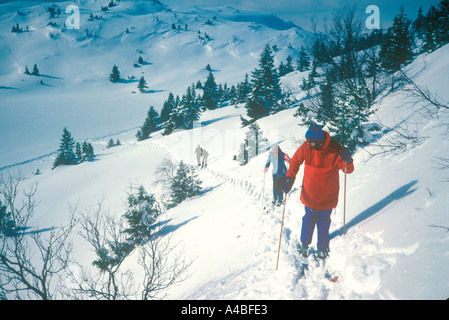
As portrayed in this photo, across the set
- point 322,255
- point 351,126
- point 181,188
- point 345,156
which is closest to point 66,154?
point 181,188

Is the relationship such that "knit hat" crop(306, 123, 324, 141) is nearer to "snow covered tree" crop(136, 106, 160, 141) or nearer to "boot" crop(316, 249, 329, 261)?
"boot" crop(316, 249, 329, 261)

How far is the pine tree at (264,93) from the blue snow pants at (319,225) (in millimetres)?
29543

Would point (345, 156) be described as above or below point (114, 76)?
above

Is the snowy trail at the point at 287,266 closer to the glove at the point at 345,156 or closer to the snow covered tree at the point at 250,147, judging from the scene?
the glove at the point at 345,156

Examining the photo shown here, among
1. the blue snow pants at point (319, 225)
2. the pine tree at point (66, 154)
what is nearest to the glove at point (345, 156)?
the blue snow pants at point (319, 225)

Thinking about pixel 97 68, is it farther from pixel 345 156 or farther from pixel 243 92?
pixel 345 156

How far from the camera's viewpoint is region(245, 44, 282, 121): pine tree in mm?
32344

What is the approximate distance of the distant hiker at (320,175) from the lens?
3141 mm

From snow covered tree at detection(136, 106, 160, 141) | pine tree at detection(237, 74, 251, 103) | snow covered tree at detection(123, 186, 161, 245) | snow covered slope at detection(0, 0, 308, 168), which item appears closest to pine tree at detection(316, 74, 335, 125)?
snow covered tree at detection(123, 186, 161, 245)

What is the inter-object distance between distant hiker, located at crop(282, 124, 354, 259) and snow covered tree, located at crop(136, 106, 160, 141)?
163ft

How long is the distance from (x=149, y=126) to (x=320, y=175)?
55.4m

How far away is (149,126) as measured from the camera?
53875 millimetres
